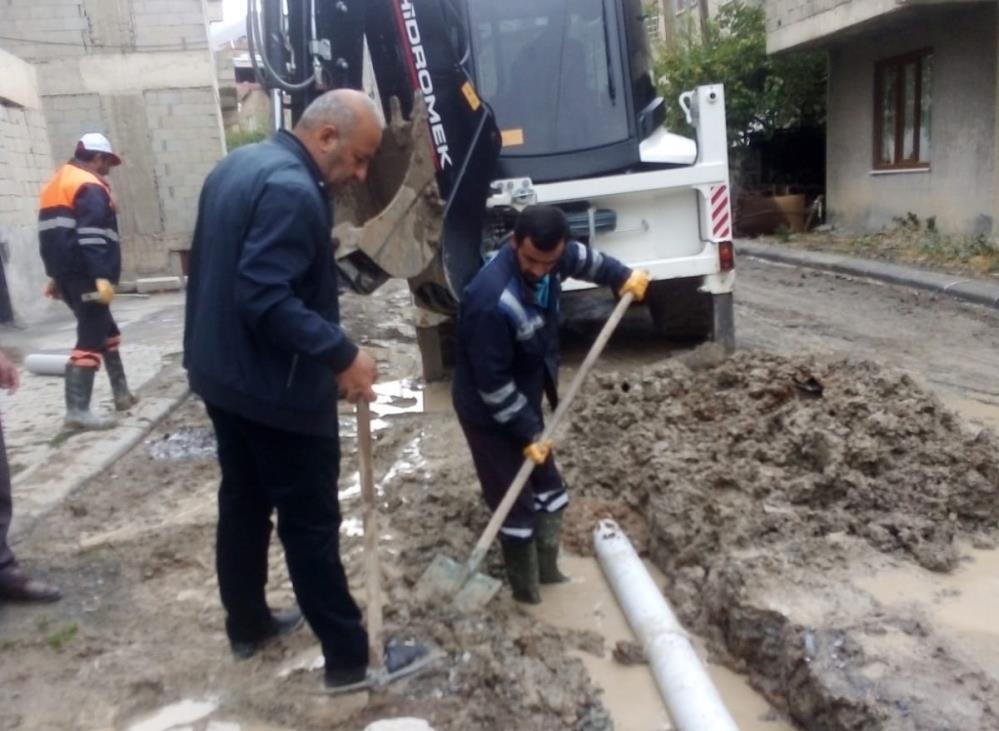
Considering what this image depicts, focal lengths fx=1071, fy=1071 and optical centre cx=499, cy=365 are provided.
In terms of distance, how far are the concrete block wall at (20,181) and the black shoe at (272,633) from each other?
966cm

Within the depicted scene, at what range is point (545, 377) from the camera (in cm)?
409

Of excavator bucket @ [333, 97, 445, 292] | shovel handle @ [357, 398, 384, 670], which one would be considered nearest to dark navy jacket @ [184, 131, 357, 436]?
shovel handle @ [357, 398, 384, 670]

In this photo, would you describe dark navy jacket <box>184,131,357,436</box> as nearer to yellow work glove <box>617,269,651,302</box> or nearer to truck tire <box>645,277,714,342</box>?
yellow work glove <box>617,269,651,302</box>

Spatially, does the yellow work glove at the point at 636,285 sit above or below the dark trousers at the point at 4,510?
above

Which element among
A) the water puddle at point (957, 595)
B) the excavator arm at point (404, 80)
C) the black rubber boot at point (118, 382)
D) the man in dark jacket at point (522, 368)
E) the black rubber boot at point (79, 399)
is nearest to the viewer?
the water puddle at point (957, 595)

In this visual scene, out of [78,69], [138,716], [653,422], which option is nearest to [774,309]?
[653,422]

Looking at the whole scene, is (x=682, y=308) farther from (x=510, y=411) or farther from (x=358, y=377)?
(x=358, y=377)

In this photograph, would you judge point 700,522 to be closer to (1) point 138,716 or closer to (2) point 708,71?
(1) point 138,716

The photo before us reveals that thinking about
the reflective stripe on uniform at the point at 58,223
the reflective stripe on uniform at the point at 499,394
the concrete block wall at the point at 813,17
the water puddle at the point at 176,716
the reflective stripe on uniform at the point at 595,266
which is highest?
the concrete block wall at the point at 813,17

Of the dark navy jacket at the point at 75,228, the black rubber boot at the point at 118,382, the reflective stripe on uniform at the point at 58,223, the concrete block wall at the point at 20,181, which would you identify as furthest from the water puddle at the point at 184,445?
the concrete block wall at the point at 20,181

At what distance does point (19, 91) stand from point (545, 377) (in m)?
11.5

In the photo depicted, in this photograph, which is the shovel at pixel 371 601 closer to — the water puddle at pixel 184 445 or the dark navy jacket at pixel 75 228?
the water puddle at pixel 184 445

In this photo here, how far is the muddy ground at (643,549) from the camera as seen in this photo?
10.7ft

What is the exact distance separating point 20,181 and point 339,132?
1137 centimetres
